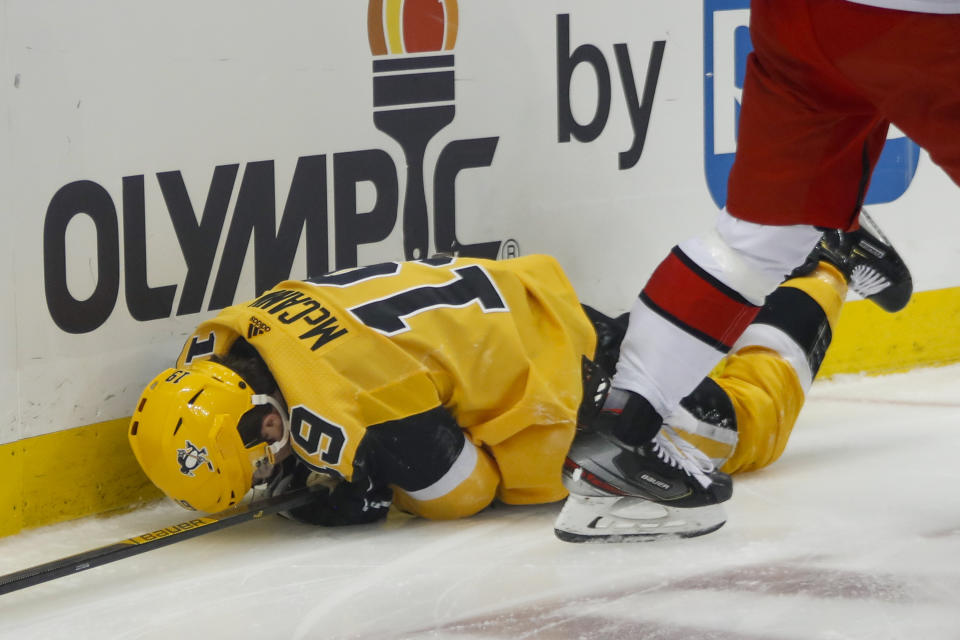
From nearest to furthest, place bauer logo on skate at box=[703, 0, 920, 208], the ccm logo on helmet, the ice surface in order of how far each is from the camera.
→ the ice surface
the ccm logo on helmet
bauer logo on skate at box=[703, 0, 920, 208]

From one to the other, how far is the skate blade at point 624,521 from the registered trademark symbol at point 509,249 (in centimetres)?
81

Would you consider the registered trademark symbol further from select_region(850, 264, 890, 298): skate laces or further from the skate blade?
the skate blade

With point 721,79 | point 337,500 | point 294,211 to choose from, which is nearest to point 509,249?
point 294,211

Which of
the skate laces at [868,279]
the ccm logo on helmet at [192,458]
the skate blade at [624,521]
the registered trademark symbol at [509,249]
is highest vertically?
the registered trademark symbol at [509,249]

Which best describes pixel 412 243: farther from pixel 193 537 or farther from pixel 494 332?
pixel 193 537

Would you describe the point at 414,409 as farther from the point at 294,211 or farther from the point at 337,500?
the point at 294,211

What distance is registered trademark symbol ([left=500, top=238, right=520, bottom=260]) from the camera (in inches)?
122

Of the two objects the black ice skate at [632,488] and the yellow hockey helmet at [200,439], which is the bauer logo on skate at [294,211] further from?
the black ice skate at [632,488]

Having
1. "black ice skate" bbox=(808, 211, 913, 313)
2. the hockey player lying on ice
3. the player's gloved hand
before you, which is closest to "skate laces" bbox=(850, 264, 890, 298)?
"black ice skate" bbox=(808, 211, 913, 313)

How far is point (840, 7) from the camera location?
1931 mm

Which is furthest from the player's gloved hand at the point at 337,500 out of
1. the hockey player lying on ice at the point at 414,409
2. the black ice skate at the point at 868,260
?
the black ice skate at the point at 868,260

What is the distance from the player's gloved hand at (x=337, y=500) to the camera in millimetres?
2490

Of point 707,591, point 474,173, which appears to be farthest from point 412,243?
point 707,591

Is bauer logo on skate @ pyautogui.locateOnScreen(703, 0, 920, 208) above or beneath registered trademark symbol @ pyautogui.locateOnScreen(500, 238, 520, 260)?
above
